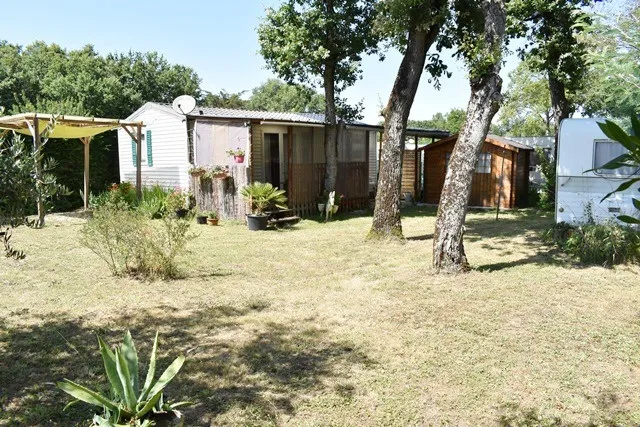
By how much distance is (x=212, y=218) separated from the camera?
13320 mm

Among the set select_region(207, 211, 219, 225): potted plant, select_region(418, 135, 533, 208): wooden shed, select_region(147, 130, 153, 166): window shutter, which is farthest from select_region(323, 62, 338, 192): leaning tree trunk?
select_region(147, 130, 153, 166): window shutter

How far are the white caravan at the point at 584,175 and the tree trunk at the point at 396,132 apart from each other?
3.84m

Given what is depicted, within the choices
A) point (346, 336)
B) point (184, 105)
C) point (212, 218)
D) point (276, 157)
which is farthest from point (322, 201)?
point (346, 336)

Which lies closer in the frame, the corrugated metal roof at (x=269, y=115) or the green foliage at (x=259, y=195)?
the green foliage at (x=259, y=195)

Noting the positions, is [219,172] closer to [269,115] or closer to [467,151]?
[269,115]

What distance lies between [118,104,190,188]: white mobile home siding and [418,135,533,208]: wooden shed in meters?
8.26

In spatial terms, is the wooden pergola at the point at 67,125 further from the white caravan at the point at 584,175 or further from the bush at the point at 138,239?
the white caravan at the point at 584,175

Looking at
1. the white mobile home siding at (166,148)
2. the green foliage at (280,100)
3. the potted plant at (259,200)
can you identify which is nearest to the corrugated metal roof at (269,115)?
the white mobile home siding at (166,148)

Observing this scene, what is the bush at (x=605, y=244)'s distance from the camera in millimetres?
8008

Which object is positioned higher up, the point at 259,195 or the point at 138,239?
the point at 259,195

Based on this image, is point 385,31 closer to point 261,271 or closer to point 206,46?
point 261,271

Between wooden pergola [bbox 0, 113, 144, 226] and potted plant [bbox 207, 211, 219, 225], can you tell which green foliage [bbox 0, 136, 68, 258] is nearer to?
wooden pergola [bbox 0, 113, 144, 226]

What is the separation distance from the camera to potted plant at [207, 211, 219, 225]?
1310 cm

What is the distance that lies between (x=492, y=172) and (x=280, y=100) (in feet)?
142
